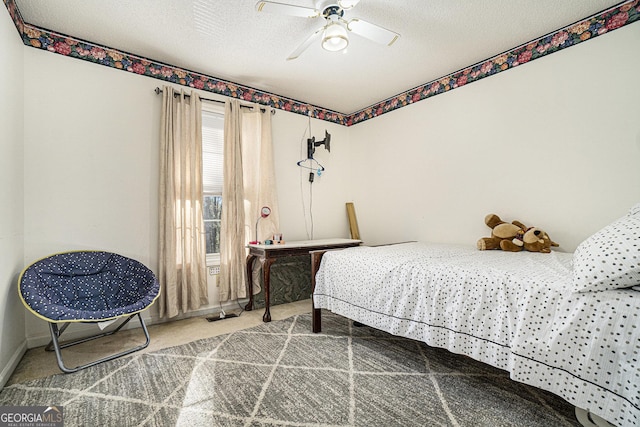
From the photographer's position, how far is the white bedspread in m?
1.15

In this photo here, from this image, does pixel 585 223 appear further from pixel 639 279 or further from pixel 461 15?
pixel 461 15

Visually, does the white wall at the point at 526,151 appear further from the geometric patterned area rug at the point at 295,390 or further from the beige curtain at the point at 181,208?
the beige curtain at the point at 181,208

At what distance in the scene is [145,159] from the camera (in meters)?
2.85

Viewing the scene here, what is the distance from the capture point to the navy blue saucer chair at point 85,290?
1.93 m

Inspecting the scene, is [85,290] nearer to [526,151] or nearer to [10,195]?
[10,195]

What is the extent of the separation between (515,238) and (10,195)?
3.90 meters

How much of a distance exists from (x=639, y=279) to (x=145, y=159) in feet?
11.4

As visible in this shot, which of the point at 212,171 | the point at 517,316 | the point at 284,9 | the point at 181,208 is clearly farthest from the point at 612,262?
the point at 212,171

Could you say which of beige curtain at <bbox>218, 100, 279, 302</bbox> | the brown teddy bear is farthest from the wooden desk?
the brown teddy bear

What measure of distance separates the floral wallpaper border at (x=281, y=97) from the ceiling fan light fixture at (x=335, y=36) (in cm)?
172

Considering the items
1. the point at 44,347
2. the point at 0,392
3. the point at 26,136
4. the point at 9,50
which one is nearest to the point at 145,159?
the point at 26,136

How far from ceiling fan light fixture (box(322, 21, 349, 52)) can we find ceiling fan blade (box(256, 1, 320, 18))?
131 mm

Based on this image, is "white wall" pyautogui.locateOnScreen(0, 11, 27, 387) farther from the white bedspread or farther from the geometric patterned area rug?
the white bedspread

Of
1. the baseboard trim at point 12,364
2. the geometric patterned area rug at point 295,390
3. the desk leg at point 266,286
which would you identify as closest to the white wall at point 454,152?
the baseboard trim at point 12,364
